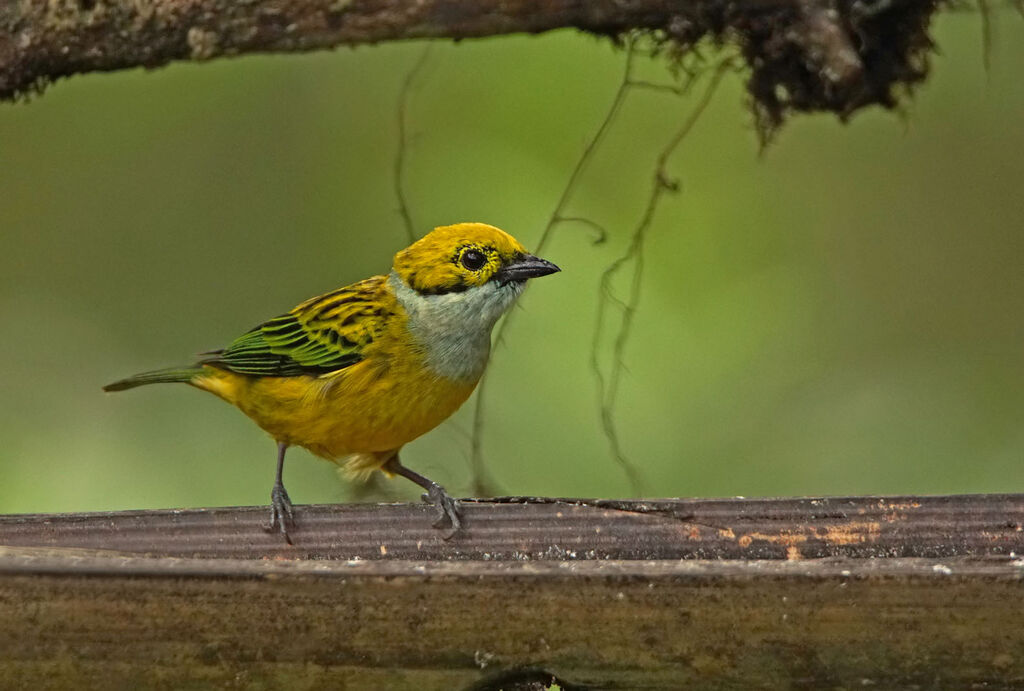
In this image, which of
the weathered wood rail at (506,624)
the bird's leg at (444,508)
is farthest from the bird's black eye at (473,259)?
the weathered wood rail at (506,624)

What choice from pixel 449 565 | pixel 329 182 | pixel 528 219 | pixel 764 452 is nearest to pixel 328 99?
pixel 329 182

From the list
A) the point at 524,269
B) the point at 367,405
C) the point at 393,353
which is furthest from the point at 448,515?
the point at 524,269

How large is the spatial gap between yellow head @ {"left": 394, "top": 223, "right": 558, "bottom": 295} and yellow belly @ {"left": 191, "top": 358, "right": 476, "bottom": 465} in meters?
0.33

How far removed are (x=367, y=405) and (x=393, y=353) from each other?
0.20m

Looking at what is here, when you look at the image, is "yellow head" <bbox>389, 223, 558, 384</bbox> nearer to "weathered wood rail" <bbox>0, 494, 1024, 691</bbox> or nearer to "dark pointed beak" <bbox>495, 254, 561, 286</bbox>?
"dark pointed beak" <bbox>495, 254, 561, 286</bbox>

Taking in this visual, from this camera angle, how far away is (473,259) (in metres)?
4.58

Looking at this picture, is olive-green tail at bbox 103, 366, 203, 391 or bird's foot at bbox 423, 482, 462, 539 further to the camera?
olive-green tail at bbox 103, 366, 203, 391

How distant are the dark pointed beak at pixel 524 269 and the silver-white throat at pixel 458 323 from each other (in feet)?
0.13

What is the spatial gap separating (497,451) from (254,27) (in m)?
3.52

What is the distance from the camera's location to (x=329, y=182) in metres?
7.23

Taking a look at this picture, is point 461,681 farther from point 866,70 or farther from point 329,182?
point 329,182

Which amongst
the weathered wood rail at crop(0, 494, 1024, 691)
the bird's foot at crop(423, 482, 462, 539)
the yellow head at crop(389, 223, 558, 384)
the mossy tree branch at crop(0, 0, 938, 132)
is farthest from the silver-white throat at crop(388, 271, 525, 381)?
the weathered wood rail at crop(0, 494, 1024, 691)

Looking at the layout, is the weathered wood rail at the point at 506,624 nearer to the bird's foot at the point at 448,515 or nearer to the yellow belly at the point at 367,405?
the bird's foot at the point at 448,515

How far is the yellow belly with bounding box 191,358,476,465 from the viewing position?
446cm
